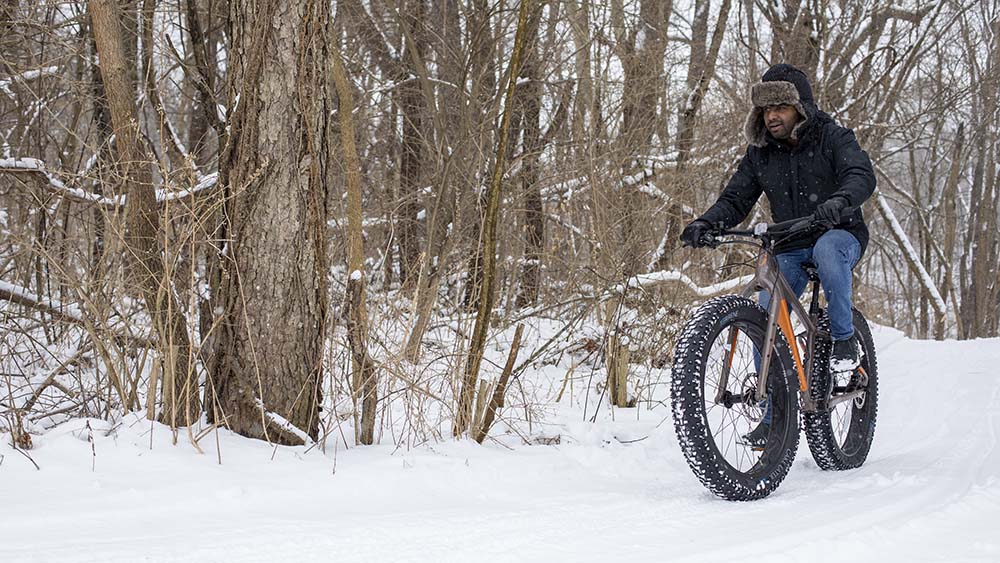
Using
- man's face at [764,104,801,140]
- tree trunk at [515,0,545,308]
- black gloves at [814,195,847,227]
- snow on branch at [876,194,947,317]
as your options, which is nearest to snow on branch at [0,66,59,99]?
tree trunk at [515,0,545,308]

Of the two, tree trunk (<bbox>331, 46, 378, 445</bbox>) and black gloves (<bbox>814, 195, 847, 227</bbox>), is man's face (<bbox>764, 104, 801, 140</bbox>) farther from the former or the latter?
tree trunk (<bbox>331, 46, 378, 445</bbox>)

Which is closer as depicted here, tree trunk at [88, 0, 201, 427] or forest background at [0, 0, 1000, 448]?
tree trunk at [88, 0, 201, 427]

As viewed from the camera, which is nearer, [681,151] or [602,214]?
Result: [602,214]

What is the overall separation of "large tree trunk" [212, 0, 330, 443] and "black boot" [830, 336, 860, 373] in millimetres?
2544

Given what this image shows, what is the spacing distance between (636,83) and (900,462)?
17.5 feet

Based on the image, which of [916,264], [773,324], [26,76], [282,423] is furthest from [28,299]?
[916,264]

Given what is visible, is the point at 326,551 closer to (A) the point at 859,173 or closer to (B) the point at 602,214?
(A) the point at 859,173

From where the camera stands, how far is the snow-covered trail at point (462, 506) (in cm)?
268

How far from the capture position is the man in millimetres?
4129

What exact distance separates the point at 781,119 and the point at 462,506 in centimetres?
250

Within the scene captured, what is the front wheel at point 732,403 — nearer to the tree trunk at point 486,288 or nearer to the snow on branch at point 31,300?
the tree trunk at point 486,288

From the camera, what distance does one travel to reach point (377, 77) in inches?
440

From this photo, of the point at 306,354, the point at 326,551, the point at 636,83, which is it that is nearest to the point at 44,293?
the point at 306,354

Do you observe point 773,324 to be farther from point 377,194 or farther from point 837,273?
point 377,194
